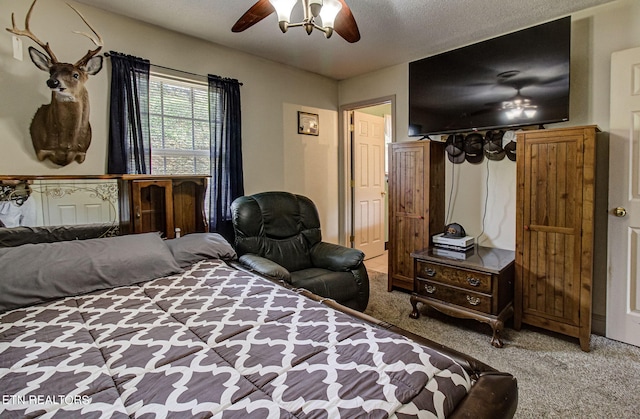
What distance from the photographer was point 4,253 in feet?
5.74

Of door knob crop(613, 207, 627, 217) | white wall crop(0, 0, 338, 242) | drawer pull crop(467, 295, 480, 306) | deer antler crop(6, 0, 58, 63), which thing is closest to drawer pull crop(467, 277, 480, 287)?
drawer pull crop(467, 295, 480, 306)

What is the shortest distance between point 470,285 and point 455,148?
4.75ft

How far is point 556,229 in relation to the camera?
2500 mm

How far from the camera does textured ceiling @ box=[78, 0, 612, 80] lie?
8.29 ft

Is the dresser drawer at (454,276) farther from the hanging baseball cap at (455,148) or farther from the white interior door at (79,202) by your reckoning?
the white interior door at (79,202)

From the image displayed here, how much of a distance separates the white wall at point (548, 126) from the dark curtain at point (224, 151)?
1.70m

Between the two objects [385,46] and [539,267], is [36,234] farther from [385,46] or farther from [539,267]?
[539,267]

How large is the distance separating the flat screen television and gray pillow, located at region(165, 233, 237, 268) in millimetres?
2280

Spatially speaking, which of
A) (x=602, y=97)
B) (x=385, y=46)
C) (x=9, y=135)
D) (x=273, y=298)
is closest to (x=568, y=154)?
(x=602, y=97)

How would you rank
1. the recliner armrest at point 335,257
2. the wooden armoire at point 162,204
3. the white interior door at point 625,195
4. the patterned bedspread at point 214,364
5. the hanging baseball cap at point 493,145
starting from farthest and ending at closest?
1. the hanging baseball cap at point 493,145
2. the recliner armrest at point 335,257
3. the wooden armoire at point 162,204
4. the white interior door at point 625,195
5. the patterned bedspread at point 214,364

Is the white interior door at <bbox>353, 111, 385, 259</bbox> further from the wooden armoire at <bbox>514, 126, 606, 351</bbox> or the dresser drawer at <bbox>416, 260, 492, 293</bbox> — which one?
the wooden armoire at <bbox>514, 126, 606, 351</bbox>

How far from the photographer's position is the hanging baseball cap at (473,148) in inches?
128

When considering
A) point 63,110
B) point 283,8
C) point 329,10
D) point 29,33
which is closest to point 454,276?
point 329,10

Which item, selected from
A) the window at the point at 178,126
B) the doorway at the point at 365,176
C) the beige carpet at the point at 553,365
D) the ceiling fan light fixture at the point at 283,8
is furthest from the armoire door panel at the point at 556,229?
the window at the point at 178,126
